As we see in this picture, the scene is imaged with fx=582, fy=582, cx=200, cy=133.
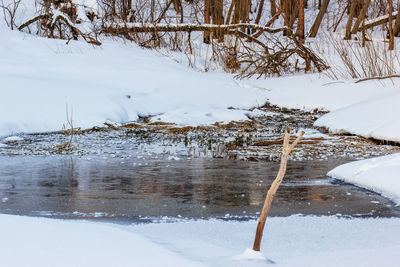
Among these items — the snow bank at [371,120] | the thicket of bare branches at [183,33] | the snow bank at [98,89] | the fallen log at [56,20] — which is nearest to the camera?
the snow bank at [371,120]

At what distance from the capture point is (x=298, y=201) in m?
4.48

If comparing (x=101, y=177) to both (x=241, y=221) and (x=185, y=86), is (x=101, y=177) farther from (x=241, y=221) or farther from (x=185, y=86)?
(x=185, y=86)

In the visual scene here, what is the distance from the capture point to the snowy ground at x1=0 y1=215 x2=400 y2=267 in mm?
2439

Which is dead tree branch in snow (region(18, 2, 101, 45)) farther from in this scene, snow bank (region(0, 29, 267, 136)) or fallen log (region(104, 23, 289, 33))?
fallen log (region(104, 23, 289, 33))

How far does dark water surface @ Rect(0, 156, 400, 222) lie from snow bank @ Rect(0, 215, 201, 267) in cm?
105

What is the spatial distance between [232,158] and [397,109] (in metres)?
2.82

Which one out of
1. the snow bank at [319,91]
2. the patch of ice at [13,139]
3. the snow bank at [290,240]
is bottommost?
the snow bank at [290,240]

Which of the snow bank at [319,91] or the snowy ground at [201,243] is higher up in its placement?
the snow bank at [319,91]

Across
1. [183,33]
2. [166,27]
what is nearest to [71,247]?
[166,27]

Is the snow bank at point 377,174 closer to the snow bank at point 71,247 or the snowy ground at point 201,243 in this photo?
the snowy ground at point 201,243

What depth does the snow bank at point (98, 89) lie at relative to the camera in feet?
29.4

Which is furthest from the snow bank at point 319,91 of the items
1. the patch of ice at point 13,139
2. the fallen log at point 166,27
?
the patch of ice at point 13,139

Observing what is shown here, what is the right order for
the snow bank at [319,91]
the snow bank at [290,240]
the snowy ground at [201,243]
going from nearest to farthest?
the snowy ground at [201,243] < the snow bank at [290,240] < the snow bank at [319,91]

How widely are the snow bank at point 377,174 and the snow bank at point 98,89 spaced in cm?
451
